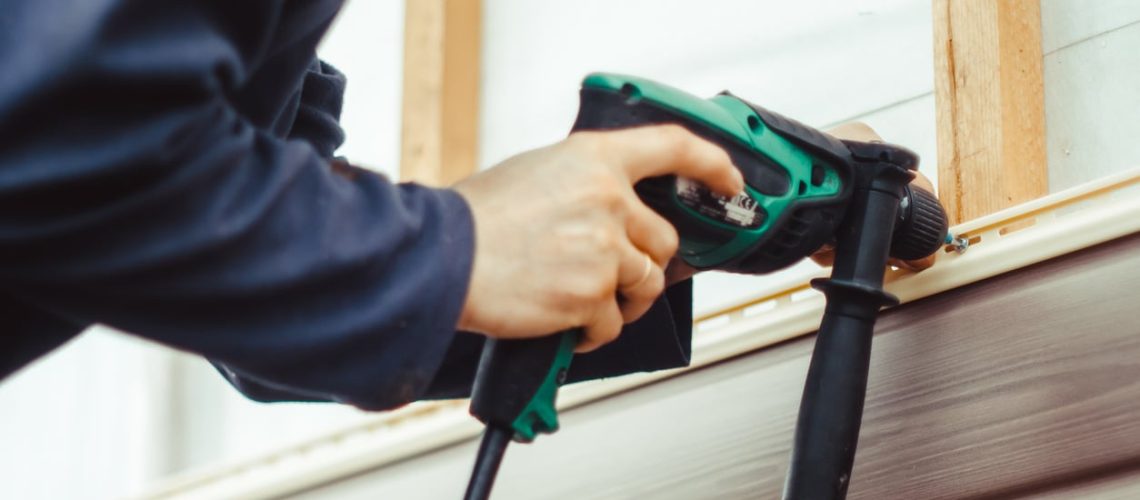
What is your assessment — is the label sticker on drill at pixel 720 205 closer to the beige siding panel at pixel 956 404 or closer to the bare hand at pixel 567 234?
the bare hand at pixel 567 234

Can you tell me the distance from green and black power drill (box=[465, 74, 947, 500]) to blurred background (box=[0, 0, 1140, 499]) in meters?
0.24

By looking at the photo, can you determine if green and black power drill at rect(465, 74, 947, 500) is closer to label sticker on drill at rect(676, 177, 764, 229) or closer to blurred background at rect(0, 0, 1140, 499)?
label sticker on drill at rect(676, 177, 764, 229)

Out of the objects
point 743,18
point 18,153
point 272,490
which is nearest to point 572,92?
point 743,18

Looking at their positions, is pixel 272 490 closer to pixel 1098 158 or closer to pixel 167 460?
pixel 167 460

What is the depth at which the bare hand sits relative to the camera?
743mm

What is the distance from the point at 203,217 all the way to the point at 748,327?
0.61 m

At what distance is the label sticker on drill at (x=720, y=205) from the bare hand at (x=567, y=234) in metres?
0.04

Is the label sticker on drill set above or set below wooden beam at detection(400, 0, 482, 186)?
below

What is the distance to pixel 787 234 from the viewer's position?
3.07 ft

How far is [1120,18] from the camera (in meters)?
1.11

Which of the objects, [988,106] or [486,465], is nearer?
[486,465]

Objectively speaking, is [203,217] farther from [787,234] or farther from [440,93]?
[440,93]

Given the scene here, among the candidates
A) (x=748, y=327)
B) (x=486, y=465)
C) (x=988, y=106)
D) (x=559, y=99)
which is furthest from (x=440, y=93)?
(x=486, y=465)

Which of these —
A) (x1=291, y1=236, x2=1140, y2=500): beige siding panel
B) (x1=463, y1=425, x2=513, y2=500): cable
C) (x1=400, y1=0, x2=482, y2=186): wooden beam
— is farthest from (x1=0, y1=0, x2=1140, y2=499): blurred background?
(x1=463, y1=425, x2=513, y2=500): cable
